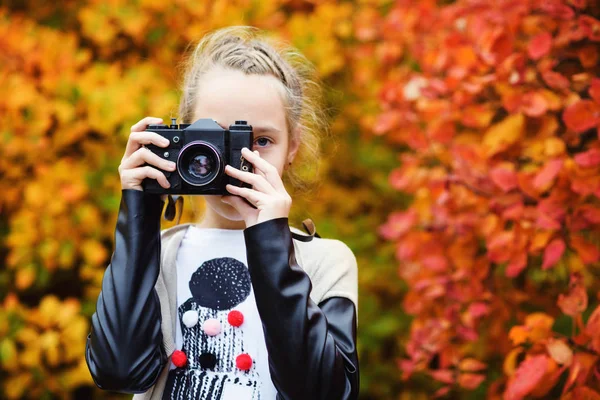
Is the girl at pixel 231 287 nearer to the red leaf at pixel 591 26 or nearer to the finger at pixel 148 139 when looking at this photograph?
the finger at pixel 148 139

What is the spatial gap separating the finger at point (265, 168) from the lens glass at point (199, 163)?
0.20 ft

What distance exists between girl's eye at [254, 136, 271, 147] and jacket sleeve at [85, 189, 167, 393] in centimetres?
27

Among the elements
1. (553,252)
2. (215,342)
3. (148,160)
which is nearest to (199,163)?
(148,160)

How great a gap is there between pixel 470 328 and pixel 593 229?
0.47 metres

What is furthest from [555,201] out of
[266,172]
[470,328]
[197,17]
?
[197,17]

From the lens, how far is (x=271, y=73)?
1.60 meters

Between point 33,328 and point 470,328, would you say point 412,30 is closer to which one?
point 470,328

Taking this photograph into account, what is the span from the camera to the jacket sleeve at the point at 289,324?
50.4 inches

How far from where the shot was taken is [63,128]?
2.60 m

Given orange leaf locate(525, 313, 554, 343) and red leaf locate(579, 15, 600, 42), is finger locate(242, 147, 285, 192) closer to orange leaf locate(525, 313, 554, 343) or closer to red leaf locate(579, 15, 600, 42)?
orange leaf locate(525, 313, 554, 343)

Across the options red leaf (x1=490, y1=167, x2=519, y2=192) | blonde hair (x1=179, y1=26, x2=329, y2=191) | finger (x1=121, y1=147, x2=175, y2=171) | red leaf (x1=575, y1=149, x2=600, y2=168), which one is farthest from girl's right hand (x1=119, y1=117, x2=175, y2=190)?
red leaf (x1=575, y1=149, x2=600, y2=168)

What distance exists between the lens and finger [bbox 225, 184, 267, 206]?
134 cm

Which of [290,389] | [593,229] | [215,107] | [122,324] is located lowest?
[290,389]

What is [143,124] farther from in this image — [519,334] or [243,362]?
[519,334]
